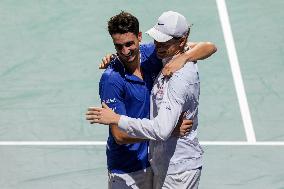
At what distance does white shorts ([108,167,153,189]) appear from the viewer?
725cm

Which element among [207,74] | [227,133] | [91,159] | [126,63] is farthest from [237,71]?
[126,63]

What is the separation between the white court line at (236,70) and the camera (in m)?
10.7

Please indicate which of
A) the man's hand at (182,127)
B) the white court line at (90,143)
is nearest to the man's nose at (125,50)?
the man's hand at (182,127)

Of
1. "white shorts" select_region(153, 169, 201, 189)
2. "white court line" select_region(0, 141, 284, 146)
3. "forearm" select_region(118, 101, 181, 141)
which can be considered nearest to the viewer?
"forearm" select_region(118, 101, 181, 141)

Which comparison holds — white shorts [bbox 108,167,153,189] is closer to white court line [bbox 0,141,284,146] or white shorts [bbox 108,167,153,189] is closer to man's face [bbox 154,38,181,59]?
man's face [bbox 154,38,181,59]

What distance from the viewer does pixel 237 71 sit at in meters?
12.1

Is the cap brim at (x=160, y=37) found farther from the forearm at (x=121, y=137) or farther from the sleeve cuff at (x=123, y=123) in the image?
the forearm at (x=121, y=137)

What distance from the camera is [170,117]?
649cm

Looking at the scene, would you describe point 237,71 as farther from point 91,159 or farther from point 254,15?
point 91,159

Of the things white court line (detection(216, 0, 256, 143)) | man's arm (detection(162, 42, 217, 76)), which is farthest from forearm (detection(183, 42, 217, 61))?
white court line (detection(216, 0, 256, 143))

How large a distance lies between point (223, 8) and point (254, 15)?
0.56 metres

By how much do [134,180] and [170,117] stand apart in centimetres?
99

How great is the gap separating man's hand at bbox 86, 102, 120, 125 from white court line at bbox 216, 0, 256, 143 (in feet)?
13.3

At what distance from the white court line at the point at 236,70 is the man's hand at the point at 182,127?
146 inches
